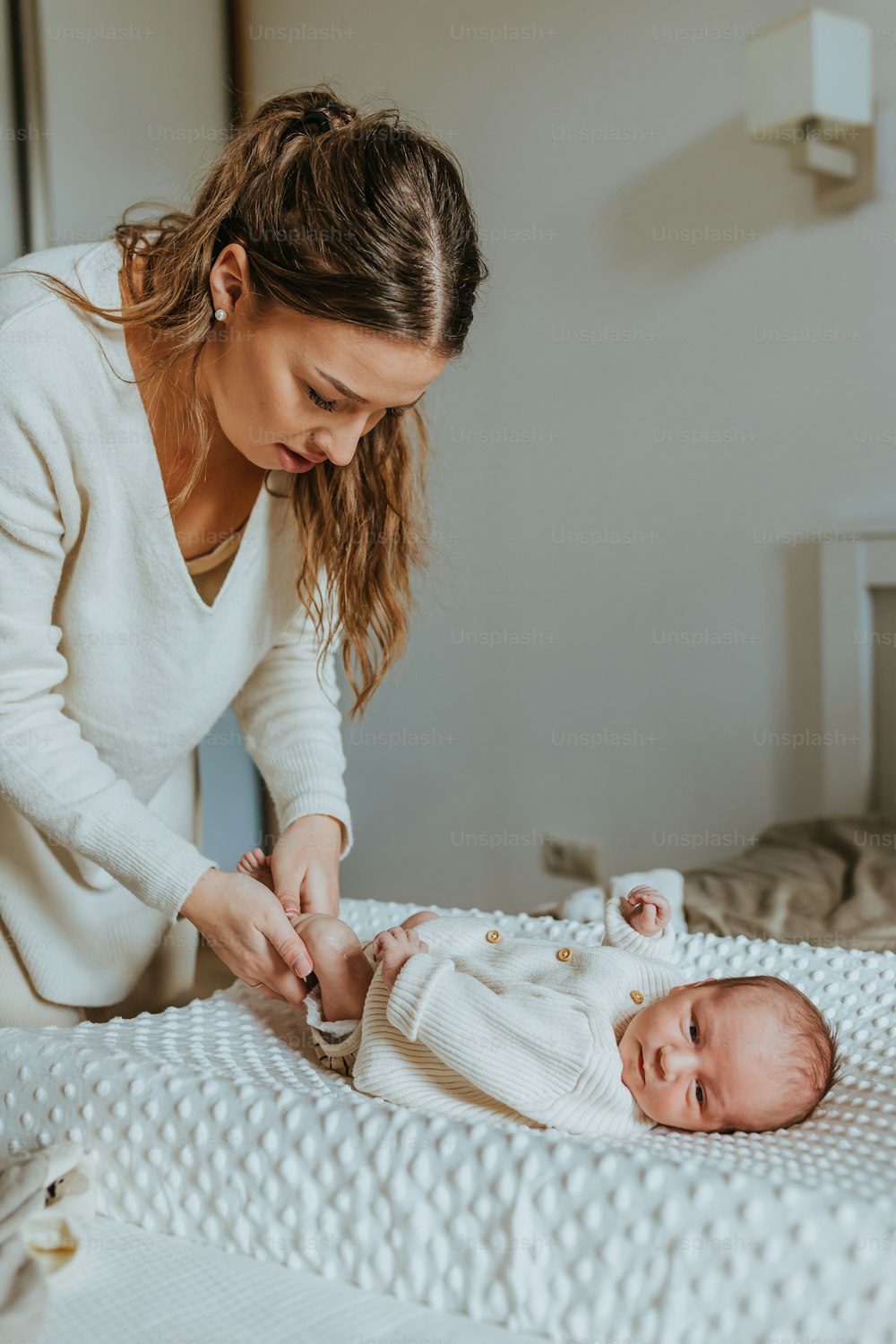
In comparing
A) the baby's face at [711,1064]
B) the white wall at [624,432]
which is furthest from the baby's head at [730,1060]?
the white wall at [624,432]

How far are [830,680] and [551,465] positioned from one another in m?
0.74

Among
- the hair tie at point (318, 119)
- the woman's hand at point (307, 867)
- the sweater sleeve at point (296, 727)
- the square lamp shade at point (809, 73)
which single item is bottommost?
the woman's hand at point (307, 867)

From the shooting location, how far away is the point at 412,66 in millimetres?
2451

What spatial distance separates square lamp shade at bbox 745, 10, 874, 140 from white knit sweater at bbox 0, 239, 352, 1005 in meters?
1.12

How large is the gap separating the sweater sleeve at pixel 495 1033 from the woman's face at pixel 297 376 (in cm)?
46

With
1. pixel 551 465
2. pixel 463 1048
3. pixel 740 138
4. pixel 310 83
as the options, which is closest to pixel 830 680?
pixel 551 465

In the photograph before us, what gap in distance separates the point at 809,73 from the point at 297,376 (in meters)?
1.20

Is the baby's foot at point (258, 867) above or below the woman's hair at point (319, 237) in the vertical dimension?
below

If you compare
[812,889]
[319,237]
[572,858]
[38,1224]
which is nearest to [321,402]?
[319,237]

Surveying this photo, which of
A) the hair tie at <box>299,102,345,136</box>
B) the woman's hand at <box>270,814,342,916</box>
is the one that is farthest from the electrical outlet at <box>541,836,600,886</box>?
the hair tie at <box>299,102,345,136</box>

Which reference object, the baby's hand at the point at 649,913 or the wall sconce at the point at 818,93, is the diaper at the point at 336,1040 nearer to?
the baby's hand at the point at 649,913

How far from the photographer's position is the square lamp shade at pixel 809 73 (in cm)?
168

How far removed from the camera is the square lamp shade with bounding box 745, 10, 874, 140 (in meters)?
1.68

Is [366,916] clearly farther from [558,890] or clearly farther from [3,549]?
[558,890]
